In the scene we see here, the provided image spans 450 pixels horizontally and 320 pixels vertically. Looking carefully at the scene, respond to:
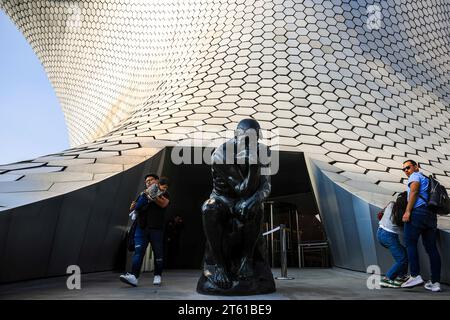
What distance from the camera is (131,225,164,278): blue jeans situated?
3506 millimetres

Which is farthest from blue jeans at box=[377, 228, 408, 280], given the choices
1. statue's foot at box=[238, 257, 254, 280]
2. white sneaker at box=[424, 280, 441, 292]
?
statue's foot at box=[238, 257, 254, 280]

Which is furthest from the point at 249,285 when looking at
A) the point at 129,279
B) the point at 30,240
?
the point at 30,240

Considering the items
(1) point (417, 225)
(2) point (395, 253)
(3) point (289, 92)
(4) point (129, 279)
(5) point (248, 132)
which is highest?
(3) point (289, 92)

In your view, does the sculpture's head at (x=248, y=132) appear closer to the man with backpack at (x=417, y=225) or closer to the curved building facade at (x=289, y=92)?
the man with backpack at (x=417, y=225)

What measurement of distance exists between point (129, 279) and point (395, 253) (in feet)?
8.03

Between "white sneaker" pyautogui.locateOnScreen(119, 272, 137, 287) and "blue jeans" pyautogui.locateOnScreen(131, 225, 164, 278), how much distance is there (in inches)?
3.5

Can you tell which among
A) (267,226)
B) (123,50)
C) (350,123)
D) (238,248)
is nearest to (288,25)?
(350,123)

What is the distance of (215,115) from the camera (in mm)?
6734

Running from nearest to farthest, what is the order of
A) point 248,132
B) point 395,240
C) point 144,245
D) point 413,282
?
point 248,132 < point 413,282 < point 395,240 < point 144,245

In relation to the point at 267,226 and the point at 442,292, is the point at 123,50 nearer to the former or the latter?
the point at 267,226

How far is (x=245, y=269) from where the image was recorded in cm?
288

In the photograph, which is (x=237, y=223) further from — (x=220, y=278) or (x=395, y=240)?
(x=395, y=240)

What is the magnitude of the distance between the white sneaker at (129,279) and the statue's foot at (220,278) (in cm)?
88
